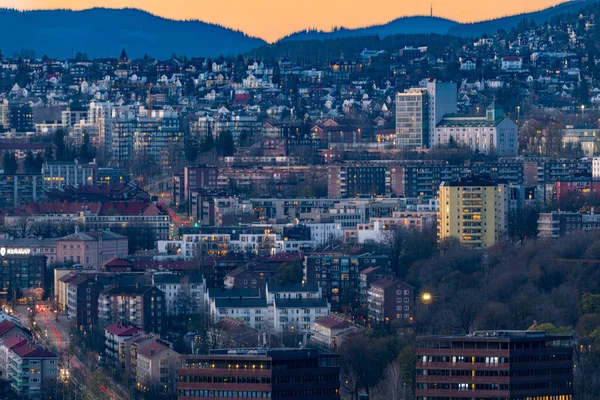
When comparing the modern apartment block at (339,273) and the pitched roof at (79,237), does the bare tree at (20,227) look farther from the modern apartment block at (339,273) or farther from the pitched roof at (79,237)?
the modern apartment block at (339,273)

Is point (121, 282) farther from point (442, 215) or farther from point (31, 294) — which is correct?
point (442, 215)

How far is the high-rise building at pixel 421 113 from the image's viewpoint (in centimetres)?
10944

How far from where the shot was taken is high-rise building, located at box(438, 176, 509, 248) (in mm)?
79750

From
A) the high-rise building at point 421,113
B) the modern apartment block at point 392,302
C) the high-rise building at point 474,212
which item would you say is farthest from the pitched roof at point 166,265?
the high-rise building at point 421,113

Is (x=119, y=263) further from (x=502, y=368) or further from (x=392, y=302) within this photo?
(x=502, y=368)

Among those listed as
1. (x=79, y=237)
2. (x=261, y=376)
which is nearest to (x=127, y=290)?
(x=79, y=237)

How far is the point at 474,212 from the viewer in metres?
80.5

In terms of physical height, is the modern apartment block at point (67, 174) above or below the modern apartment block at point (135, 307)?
above

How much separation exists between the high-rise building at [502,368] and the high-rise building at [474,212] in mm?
29971

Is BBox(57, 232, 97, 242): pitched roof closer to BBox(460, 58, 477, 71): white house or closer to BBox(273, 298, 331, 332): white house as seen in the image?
BBox(273, 298, 331, 332): white house

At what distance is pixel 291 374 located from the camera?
1921 inches

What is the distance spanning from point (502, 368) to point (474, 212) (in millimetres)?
32310

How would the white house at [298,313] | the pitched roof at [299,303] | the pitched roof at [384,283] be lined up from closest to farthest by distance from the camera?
1. the white house at [298,313]
2. the pitched roof at [384,283]
3. the pitched roof at [299,303]

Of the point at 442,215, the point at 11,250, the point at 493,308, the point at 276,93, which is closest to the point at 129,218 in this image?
the point at 11,250
